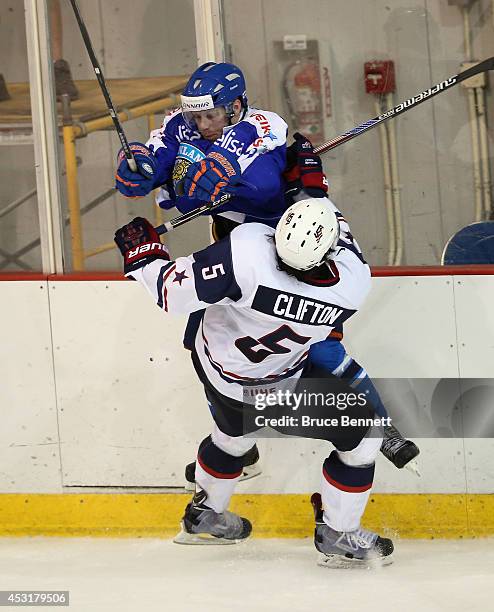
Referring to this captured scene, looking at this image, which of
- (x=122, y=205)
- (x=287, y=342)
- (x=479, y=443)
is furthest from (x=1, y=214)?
(x=479, y=443)

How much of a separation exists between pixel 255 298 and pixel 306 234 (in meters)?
0.23

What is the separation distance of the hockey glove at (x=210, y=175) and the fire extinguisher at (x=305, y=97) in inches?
33.4

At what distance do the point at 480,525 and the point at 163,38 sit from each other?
1.81 metres

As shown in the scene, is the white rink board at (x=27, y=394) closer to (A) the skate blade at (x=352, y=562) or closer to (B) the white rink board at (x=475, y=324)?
(A) the skate blade at (x=352, y=562)

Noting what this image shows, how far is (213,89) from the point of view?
3242 millimetres

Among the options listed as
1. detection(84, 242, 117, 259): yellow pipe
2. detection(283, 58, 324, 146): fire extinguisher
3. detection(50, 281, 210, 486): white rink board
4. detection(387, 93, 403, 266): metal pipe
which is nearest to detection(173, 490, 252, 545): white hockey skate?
detection(50, 281, 210, 486): white rink board

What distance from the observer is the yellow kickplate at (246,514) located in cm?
377

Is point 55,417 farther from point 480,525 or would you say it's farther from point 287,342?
point 480,525

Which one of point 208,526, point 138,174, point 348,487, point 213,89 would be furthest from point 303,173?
point 208,526

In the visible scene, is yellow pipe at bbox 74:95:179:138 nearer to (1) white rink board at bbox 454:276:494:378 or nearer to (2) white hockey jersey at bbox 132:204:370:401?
(2) white hockey jersey at bbox 132:204:370:401

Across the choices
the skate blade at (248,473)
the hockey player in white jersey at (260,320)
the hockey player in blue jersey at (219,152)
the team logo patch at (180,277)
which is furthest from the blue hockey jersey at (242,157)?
the skate blade at (248,473)

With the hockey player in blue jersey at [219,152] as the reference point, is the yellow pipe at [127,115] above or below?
above

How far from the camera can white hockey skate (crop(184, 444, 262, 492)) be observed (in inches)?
147

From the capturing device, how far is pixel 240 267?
3094 millimetres
